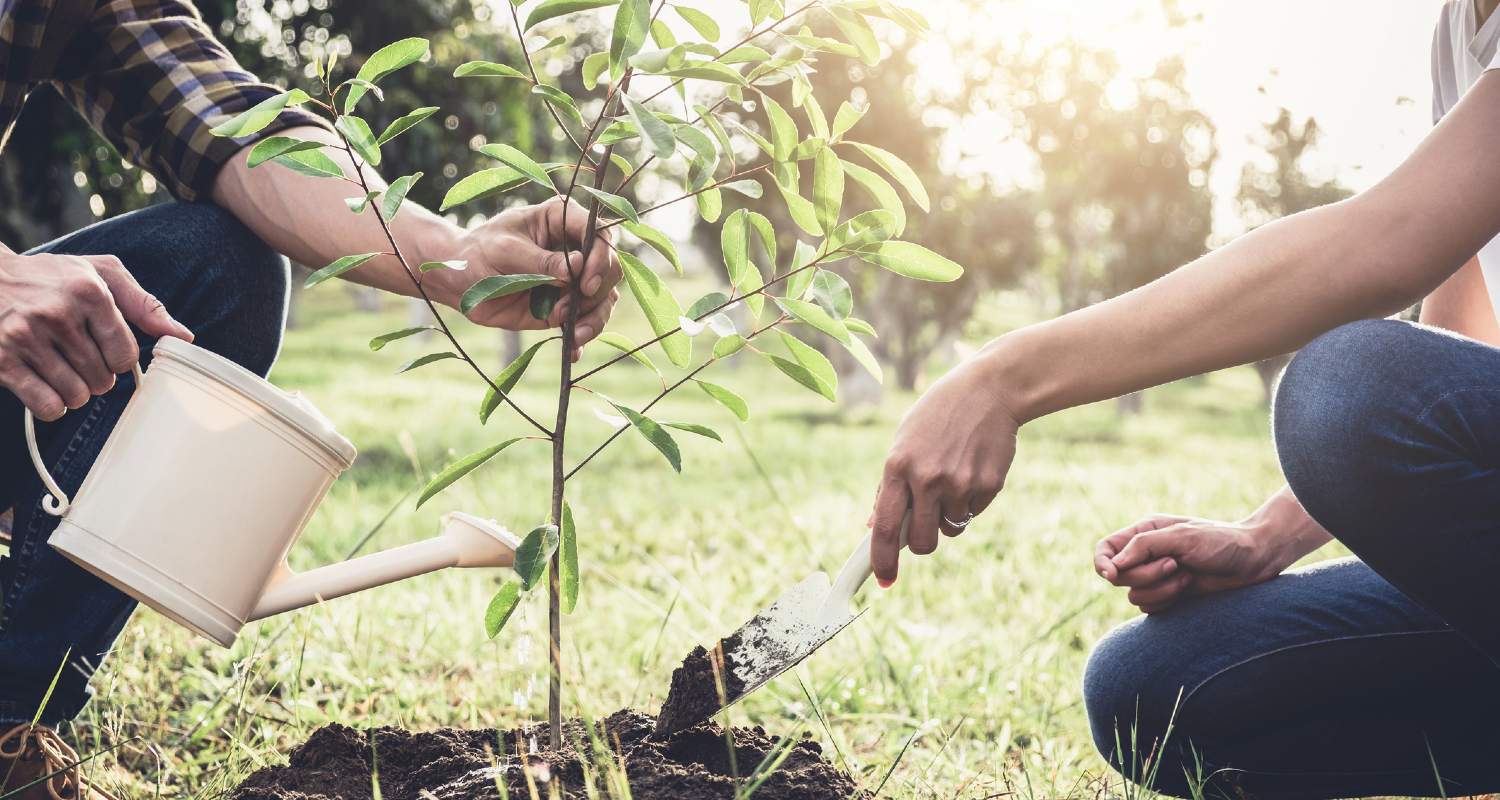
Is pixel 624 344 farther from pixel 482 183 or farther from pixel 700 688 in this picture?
pixel 700 688

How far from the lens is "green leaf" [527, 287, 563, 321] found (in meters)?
1.33

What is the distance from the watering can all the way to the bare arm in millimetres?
694

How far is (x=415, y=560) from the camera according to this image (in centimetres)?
129

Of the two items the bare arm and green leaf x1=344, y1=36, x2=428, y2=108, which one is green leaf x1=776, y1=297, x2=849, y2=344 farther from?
green leaf x1=344, y1=36, x2=428, y2=108

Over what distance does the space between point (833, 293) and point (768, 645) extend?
1.54ft

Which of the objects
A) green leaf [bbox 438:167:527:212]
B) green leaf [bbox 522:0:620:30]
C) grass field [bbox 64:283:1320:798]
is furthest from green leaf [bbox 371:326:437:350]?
grass field [bbox 64:283:1320:798]

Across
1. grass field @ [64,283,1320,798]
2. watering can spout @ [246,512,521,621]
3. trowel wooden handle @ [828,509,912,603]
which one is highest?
watering can spout @ [246,512,521,621]

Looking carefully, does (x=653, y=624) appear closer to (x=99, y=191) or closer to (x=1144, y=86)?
(x=99, y=191)

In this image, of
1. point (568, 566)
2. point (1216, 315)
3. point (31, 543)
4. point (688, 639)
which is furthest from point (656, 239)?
point (688, 639)

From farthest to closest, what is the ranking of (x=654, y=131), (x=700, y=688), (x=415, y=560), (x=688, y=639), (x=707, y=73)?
(x=688, y=639)
(x=700, y=688)
(x=415, y=560)
(x=707, y=73)
(x=654, y=131)

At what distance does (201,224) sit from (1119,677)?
1574mm

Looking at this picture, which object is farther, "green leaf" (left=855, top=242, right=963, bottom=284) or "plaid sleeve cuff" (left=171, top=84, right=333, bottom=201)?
"plaid sleeve cuff" (left=171, top=84, right=333, bottom=201)

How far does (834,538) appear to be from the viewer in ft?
13.0

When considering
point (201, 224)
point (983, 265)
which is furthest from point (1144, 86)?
point (201, 224)
